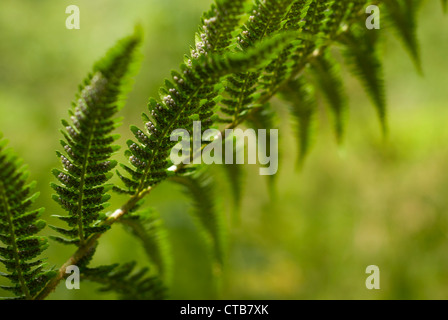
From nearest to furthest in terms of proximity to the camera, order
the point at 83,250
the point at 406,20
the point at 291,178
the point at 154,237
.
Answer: the point at 83,250 < the point at 154,237 < the point at 406,20 < the point at 291,178

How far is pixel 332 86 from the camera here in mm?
984

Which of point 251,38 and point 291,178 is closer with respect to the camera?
point 251,38

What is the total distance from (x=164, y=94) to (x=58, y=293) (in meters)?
1.87

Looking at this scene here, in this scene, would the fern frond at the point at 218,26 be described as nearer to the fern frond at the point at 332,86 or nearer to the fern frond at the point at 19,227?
the fern frond at the point at 19,227

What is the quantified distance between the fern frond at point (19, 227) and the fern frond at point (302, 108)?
0.61m

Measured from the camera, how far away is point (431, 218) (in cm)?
291

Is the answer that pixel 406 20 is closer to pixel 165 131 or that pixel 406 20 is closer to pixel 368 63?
pixel 368 63

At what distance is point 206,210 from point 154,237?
5.4 inches

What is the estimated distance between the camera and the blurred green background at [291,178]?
249 cm

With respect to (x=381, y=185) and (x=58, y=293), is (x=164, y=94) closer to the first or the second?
(x=58, y=293)

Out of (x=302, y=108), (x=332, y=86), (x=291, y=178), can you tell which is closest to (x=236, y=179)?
(x=302, y=108)

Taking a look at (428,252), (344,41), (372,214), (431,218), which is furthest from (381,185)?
(344,41)

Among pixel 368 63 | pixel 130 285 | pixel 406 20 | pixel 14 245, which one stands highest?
pixel 406 20

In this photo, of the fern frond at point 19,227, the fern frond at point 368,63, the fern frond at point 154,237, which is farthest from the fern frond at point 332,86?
the fern frond at point 19,227
